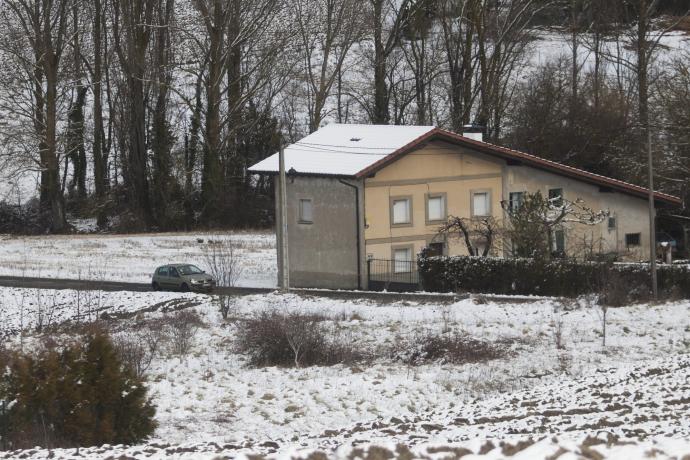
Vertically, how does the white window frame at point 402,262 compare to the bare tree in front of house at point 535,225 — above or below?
below

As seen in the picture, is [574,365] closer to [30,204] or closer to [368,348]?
[368,348]

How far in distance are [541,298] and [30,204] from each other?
43965 millimetres

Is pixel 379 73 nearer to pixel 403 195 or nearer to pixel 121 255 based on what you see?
pixel 121 255

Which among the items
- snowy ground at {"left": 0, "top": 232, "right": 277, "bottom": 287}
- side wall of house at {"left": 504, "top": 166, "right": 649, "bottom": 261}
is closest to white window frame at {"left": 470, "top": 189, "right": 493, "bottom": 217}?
side wall of house at {"left": 504, "top": 166, "right": 649, "bottom": 261}

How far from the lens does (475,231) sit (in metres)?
40.7

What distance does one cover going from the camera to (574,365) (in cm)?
2309

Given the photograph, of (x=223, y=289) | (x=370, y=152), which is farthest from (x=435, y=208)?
(x=223, y=289)

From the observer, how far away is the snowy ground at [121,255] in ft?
143

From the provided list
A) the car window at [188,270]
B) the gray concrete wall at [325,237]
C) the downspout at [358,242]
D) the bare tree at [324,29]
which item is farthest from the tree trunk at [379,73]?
the car window at [188,270]

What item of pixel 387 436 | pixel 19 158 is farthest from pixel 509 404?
pixel 19 158

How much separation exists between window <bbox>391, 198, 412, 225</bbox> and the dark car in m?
7.52

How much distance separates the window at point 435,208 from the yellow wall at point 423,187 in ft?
0.67

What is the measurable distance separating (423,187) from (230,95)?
25.7m

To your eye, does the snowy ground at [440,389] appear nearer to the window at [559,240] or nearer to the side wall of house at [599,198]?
the window at [559,240]
